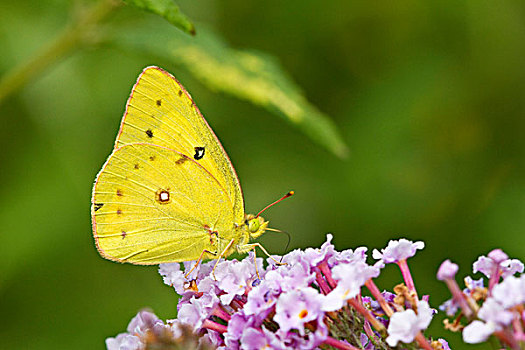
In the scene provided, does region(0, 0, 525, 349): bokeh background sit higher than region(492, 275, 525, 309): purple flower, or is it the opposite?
region(0, 0, 525, 349): bokeh background

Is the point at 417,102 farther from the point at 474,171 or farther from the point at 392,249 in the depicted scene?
the point at 392,249

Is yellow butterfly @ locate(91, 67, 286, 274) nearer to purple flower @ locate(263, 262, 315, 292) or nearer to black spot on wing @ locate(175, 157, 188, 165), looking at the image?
black spot on wing @ locate(175, 157, 188, 165)

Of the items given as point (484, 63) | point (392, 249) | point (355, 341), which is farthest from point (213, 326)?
point (484, 63)

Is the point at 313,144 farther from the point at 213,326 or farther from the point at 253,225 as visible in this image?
the point at 213,326

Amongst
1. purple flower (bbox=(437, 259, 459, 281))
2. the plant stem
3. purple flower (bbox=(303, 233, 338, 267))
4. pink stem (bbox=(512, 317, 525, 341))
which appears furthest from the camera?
the plant stem

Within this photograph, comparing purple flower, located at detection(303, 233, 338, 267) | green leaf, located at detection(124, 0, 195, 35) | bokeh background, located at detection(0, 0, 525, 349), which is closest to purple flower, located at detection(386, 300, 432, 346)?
purple flower, located at detection(303, 233, 338, 267)

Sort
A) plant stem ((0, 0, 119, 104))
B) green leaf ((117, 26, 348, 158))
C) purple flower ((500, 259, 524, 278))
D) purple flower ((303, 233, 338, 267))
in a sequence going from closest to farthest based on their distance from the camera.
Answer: purple flower ((500, 259, 524, 278))
purple flower ((303, 233, 338, 267))
green leaf ((117, 26, 348, 158))
plant stem ((0, 0, 119, 104))

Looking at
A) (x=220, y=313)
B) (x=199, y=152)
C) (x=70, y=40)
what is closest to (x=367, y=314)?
(x=220, y=313)
